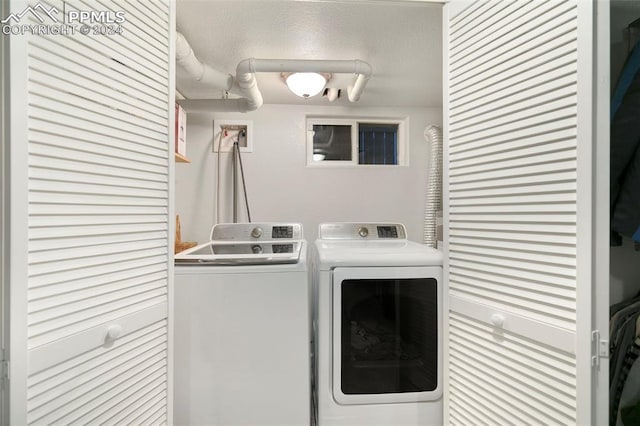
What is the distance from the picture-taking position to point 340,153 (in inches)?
110

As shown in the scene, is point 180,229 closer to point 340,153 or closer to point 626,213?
point 340,153

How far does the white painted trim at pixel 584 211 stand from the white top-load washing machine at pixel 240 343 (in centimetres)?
101

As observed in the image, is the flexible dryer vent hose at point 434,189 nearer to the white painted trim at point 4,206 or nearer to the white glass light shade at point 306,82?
the white glass light shade at point 306,82

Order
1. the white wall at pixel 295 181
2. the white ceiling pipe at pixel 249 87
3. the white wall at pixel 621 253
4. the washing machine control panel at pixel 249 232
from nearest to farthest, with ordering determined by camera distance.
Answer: the white wall at pixel 621 253, the white ceiling pipe at pixel 249 87, the washing machine control panel at pixel 249 232, the white wall at pixel 295 181

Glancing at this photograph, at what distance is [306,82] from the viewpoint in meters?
1.94

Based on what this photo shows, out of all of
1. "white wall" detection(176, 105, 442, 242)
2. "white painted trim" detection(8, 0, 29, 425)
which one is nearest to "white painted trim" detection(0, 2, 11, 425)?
"white painted trim" detection(8, 0, 29, 425)

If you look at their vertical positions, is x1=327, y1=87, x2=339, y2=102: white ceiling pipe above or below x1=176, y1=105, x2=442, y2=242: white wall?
above

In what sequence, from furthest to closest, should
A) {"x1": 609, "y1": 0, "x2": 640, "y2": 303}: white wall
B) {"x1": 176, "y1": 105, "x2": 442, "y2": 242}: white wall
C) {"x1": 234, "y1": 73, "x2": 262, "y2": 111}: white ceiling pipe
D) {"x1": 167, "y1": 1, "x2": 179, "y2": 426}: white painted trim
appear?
{"x1": 176, "y1": 105, "x2": 442, "y2": 242}: white wall, {"x1": 234, "y1": 73, "x2": 262, "y2": 111}: white ceiling pipe, {"x1": 609, "y1": 0, "x2": 640, "y2": 303}: white wall, {"x1": 167, "y1": 1, "x2": 179, "y2": 426}: white painted trim

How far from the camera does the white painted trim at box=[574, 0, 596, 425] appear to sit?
2.84 feet

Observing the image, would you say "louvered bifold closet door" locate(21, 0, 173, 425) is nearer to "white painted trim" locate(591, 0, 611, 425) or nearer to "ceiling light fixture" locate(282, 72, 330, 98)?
"ceiling light fixture" locate(282, 72, 330, 98)

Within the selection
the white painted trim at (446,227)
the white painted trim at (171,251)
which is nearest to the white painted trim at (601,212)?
the white painted trim at (446,227)

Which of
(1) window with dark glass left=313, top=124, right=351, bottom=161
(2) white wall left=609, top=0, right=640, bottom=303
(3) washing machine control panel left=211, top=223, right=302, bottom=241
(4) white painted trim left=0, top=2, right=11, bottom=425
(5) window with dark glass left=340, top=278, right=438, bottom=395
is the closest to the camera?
(4) white painted trim left=0, top=2, right=11, bottom=425

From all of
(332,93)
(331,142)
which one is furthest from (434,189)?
(332,93)

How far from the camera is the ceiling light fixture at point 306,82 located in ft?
6.27
